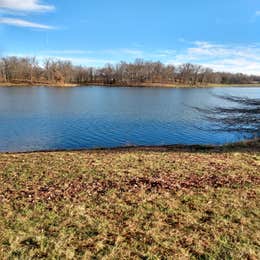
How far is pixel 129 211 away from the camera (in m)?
4.63

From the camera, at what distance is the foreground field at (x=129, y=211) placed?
11.8ft

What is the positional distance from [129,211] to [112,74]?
9719cm

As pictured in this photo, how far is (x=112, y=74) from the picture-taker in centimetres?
9906

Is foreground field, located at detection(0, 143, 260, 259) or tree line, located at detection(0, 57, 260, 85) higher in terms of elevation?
tree line, located at detection(0, 57, 260, 85)

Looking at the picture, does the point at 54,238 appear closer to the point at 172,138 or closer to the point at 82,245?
the point at 82,245

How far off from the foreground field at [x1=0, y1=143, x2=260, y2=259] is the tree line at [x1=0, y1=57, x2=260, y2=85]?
273 feet

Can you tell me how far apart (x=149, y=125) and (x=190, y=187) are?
56.5 feet

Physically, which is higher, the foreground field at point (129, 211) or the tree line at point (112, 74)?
the tree line at point (112, 74)

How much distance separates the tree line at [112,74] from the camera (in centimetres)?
8812

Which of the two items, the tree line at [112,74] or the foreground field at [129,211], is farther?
→ the tree line at [112,74]

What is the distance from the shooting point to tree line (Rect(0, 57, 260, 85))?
289ft

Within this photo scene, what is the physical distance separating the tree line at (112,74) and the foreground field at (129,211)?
273 feet

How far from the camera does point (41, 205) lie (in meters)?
4.79

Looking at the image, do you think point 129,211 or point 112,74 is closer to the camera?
point 129,211
